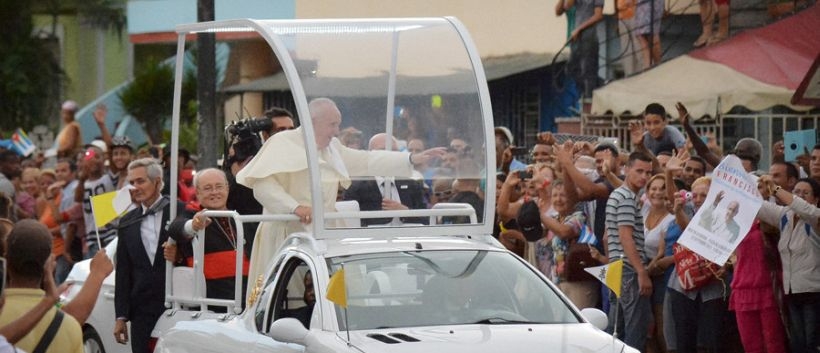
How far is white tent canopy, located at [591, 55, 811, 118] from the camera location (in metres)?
15.6

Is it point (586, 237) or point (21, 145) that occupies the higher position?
point (21, 145)

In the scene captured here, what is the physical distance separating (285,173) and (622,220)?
2766mm

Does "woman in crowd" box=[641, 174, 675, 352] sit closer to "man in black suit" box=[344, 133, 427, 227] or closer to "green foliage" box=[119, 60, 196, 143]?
"man in black suit" box=[344, 133, 427, 227]

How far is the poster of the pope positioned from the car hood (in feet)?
7.89

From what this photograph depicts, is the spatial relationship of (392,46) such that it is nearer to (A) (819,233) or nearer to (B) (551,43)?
(A) (819,233)

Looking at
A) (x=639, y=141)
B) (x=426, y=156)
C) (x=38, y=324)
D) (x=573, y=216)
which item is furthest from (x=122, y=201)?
(x=38, y=324)

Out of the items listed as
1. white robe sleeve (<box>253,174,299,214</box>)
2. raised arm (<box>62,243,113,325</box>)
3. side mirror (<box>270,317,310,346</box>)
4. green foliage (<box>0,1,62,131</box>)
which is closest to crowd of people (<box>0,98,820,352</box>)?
white robe sleeve (<box>253,174,299,214</box>)

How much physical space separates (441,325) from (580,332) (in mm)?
714

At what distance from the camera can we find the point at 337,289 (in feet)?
25.5

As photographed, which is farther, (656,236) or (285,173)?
(656,236)

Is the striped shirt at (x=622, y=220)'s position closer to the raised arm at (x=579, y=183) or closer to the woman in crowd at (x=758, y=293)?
the raised arm at (x=579, y=183)

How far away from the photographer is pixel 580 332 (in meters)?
8.09

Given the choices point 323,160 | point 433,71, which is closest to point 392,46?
point 433,71

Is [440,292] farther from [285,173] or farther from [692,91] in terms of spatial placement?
[692,91]
